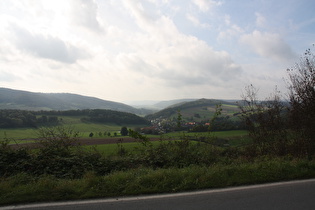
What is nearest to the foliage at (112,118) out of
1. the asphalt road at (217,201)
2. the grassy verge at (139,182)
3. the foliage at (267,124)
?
the foliage at (267,124)

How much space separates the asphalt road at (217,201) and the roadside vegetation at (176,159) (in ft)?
0.86

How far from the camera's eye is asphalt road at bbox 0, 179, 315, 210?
10.9 ft

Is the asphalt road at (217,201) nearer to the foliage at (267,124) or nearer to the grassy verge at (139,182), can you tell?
the grassy verge at (139,182)

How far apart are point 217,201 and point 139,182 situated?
1822 millimetres

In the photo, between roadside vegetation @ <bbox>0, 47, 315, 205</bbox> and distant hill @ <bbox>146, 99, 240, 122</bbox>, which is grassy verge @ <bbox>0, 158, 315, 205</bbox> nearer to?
roadside vegetation @ <bbox>0, 47, 315, 205</bbox>

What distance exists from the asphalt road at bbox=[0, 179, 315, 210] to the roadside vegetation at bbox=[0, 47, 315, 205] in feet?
0.86

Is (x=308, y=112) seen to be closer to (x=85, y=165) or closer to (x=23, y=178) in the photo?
(x=85, y=165)

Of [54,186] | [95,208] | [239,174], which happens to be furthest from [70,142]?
[239,174]

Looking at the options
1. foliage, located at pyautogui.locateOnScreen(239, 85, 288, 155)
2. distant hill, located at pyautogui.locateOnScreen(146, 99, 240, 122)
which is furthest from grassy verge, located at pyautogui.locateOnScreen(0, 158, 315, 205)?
distant hill, located at pyautogui.locateOnScreen(146, 99, 240, 122)

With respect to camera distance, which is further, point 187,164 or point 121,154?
point 121,154

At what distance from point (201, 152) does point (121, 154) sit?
10.9ft

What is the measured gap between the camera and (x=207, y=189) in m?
4.08

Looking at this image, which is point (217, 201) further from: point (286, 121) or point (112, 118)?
point (112, 118)

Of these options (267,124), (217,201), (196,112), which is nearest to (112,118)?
(196,112)
